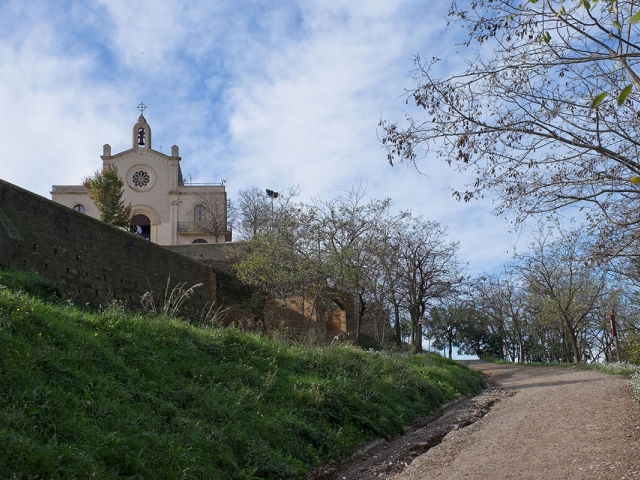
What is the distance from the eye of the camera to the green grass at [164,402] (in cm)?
521

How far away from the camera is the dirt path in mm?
6629

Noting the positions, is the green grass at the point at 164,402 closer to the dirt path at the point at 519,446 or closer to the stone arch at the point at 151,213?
the dirt path at the point at 519,446

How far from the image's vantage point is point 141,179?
148 feet

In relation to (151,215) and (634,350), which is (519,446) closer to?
(634,350)

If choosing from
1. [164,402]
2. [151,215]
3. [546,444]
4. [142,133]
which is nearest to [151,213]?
[151,215]

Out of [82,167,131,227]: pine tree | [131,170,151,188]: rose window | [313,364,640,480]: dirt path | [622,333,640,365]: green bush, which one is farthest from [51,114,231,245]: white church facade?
[313,364,640,480]: dirt path

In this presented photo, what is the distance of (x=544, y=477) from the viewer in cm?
623

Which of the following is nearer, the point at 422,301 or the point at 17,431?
the point at 17,431

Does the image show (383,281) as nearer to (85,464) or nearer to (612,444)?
(612,444)

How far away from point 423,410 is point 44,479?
8.39 metres

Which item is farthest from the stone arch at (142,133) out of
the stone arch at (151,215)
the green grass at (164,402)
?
the green grass at (164,402)

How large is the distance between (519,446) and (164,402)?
469 cm

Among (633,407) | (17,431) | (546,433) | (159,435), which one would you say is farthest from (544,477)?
(633,407)

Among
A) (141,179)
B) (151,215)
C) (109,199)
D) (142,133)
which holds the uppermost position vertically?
(142,133)
